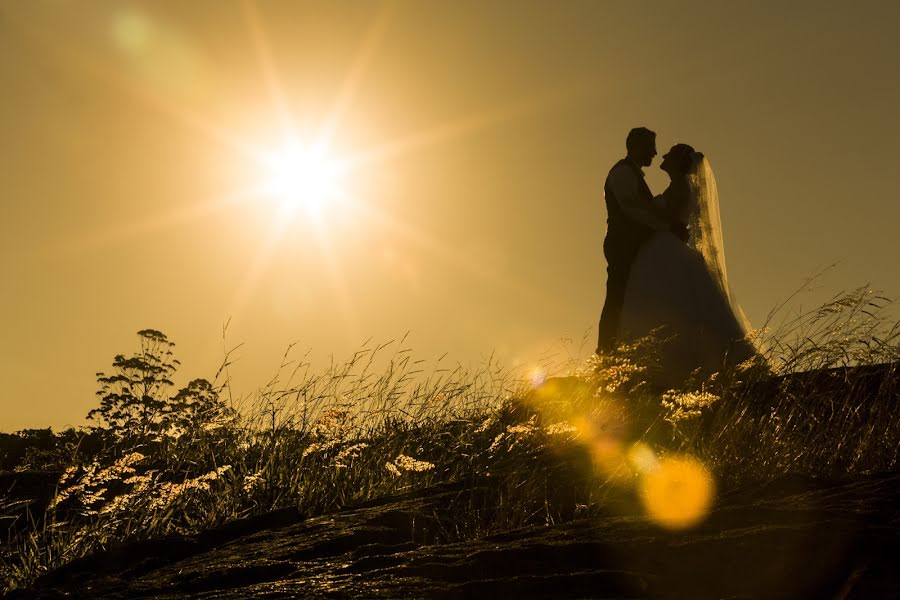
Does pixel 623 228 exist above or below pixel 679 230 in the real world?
above

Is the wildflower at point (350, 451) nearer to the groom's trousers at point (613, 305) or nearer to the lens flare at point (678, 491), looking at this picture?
the lens flare at point (678, 491)

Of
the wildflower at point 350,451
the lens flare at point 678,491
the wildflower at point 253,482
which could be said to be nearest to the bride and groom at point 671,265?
the lens flare at point 678,491

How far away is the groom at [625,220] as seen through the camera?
282 inches

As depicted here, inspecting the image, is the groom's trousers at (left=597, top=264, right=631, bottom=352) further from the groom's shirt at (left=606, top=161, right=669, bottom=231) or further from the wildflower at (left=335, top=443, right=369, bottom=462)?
the wildflower at (left=335, top=443, right=369, bottom=462)

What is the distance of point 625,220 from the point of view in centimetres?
728

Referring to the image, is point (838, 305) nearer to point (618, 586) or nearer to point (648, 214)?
point (648, 214)

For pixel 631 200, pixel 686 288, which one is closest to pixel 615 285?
pixel 686 288

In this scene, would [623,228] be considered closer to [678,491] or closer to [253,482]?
[678,491]

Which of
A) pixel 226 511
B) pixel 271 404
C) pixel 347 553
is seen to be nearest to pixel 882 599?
pixel 347 553

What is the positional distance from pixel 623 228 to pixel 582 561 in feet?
20.4

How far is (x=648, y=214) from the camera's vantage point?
714cm

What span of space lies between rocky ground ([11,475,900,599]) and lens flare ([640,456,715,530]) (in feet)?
0.14

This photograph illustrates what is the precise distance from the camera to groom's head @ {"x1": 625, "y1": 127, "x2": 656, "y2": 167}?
24.2ft

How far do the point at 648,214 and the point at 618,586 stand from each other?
20.5ft
